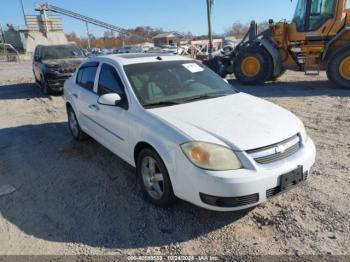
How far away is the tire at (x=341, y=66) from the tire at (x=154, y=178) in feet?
27.5

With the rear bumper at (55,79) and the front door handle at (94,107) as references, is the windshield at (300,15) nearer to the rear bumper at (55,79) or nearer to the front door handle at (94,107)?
the rear bumper at (55,79)

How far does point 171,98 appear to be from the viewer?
11.6 ft

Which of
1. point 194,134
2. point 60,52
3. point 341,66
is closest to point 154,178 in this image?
point 194,134

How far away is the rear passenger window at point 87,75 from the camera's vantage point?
4.53 meters

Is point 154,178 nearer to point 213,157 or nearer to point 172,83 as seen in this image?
point 213,157

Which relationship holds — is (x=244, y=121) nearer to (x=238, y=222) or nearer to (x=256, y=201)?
(x=256, y=201)

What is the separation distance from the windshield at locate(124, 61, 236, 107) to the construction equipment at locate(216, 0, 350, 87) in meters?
7.05

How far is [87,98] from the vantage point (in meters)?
4.54

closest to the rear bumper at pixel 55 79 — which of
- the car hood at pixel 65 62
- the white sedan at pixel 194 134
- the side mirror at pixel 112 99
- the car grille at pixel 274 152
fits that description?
the car hood at pixel 65 62

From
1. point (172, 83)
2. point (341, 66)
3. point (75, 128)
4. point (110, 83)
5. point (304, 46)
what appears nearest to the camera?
point (172, 83)

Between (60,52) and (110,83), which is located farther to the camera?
(60,52)

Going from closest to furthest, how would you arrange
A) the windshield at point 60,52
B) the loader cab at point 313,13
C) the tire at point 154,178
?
the tire at point 154,178 < the loader cab at point 313,13 < the windshield at point 60,52

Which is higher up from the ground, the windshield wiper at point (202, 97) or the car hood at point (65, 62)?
the car hood at point (65, 62)

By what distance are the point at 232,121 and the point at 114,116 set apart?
152cm
